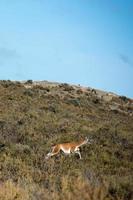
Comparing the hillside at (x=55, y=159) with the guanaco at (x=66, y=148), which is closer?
the hillside at (x=55, y=159)

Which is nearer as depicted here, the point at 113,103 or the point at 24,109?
the point at 24,109

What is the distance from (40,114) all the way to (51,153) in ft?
44.7

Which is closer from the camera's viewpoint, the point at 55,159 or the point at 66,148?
the point at 55,159

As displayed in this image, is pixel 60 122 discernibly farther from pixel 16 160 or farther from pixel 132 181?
pixel 132 181

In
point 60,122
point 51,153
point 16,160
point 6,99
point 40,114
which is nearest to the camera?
point 16,160

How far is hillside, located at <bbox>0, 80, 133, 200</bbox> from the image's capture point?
9.55 meters

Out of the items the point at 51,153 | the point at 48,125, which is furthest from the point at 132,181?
the point at 48,125

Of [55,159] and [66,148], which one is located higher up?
[66,148]

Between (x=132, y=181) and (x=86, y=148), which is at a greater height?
(x=86, y=148)

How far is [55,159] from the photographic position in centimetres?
1623

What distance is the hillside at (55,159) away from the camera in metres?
9.55

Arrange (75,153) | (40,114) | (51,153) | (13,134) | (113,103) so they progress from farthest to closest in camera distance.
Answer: (113,103), (40,114), (13,134), (75,153), (51,153)

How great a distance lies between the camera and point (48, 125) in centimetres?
2509

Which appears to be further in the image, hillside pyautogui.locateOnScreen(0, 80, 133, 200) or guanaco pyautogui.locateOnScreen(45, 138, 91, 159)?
guanaco pyautogui.locateOnScreen(45, 138, 91, 159)
